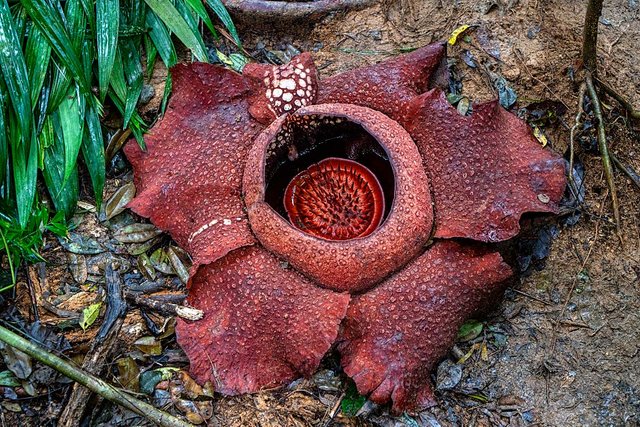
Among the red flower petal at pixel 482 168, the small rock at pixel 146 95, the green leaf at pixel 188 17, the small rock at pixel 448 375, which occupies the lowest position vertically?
the small rock at pixel 448 375

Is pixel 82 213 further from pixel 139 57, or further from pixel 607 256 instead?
pixel 607 256

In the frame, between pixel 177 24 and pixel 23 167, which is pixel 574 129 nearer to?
pixel 177 24

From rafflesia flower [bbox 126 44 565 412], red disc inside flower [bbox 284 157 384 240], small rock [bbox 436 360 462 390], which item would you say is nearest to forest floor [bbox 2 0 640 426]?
small rock [bbox 436 360 462 390]

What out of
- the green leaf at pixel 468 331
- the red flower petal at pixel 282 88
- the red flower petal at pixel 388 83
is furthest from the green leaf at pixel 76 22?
the green leaf at pixel 468 331

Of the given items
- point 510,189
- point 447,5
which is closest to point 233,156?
point 510,189

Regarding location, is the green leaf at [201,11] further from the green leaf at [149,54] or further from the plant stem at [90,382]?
the plant stem at [90,382]

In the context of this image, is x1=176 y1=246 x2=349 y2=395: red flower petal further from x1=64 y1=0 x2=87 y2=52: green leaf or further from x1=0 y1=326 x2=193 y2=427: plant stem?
x1=64 y1=0 x2=87 y2=52: green leaf

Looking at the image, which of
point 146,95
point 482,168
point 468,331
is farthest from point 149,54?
point 468,331
